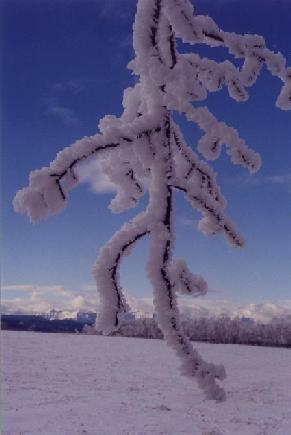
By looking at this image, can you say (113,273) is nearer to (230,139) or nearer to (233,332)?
(230,139)

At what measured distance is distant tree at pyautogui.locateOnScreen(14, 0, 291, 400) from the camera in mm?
1683

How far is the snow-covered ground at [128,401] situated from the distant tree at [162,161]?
364 cm

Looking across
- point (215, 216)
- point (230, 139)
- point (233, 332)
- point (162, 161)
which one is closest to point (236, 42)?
point (230, 139)

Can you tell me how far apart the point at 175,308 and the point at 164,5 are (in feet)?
3.67

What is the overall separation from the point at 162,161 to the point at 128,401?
10.2 m

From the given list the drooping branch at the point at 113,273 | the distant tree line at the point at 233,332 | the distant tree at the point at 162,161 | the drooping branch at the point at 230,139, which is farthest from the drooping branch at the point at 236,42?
the distant tree line at the point at 233,332

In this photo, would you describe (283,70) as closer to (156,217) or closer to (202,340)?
(156,217)

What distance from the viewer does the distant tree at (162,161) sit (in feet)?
5.52

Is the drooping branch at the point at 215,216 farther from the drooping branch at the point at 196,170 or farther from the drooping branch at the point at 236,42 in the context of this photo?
the drooping branch at the point at 236,42

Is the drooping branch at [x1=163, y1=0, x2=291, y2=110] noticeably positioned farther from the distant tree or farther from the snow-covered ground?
the snow-covered ground

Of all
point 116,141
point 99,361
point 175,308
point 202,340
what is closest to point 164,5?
point 116,141

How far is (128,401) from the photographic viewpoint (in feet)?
36.4

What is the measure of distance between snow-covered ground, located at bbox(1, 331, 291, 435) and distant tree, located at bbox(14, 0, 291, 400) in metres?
3.64

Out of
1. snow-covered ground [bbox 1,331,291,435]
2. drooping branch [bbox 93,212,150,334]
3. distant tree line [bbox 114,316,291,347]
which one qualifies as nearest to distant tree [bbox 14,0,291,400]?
drooping branch [bbox 93,212,150,334]
